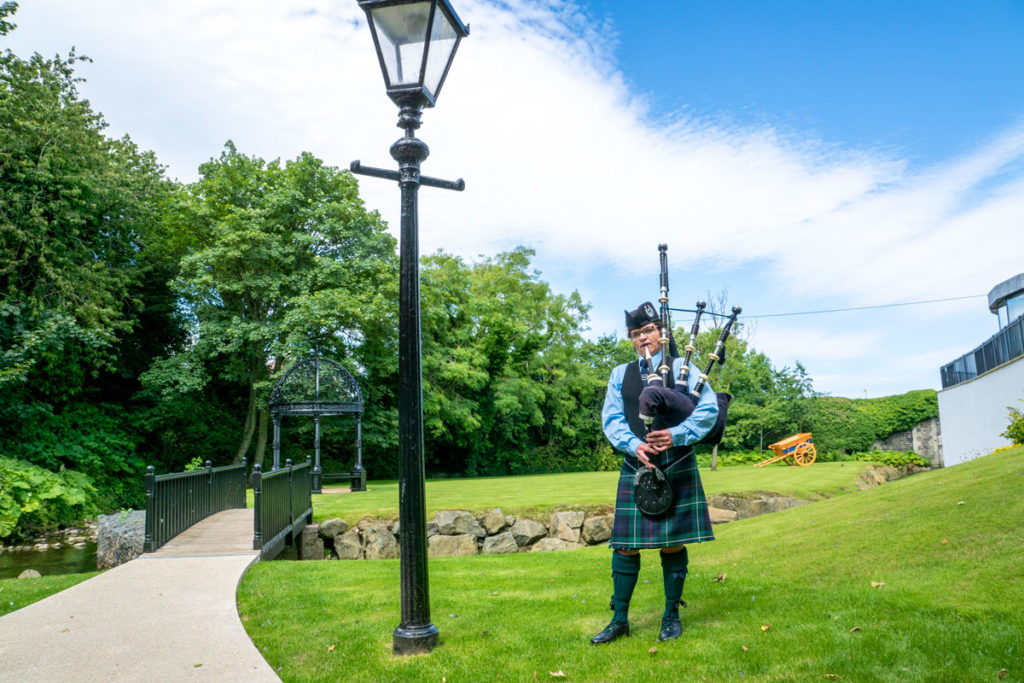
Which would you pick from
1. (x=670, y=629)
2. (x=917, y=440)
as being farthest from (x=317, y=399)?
(x=917, y=440)

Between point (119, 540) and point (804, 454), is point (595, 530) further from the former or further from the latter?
point (804, 454)

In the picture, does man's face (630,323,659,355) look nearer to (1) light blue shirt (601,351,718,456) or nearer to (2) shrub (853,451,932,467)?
(1) light blue shirt (601,351,718,456)

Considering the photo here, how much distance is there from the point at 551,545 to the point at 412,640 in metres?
8.18

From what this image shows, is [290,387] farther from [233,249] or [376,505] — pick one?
[376,505]

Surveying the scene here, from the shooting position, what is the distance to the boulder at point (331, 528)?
38.4 ft

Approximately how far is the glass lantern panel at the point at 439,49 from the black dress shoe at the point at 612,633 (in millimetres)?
3747

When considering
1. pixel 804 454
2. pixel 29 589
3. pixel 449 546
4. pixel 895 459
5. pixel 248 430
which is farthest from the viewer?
pixel 804 454

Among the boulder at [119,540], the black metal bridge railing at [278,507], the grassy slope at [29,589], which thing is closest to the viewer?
the grassy slope at [29,589]

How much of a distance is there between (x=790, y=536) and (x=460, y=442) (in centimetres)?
2032

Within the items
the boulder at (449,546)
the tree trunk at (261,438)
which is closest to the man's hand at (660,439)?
the boulder at (449,546)

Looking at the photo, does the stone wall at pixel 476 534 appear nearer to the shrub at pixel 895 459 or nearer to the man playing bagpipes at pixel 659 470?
the man playing bagpipes at pixel 659 470

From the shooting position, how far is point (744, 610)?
15.7 ft

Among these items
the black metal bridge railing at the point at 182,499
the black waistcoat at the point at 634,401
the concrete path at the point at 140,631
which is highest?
the black waistcoat at the point at 634,401

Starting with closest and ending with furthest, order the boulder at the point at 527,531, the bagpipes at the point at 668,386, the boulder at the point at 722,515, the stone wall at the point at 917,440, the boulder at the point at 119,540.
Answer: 1. the bagpipes at the point at 668,386
2. the boulder at the point at 119,540
3. the boulder at the point at 527,531
4. the boulder at the point at 722,515
5. the stone wall at the point at 917,440
